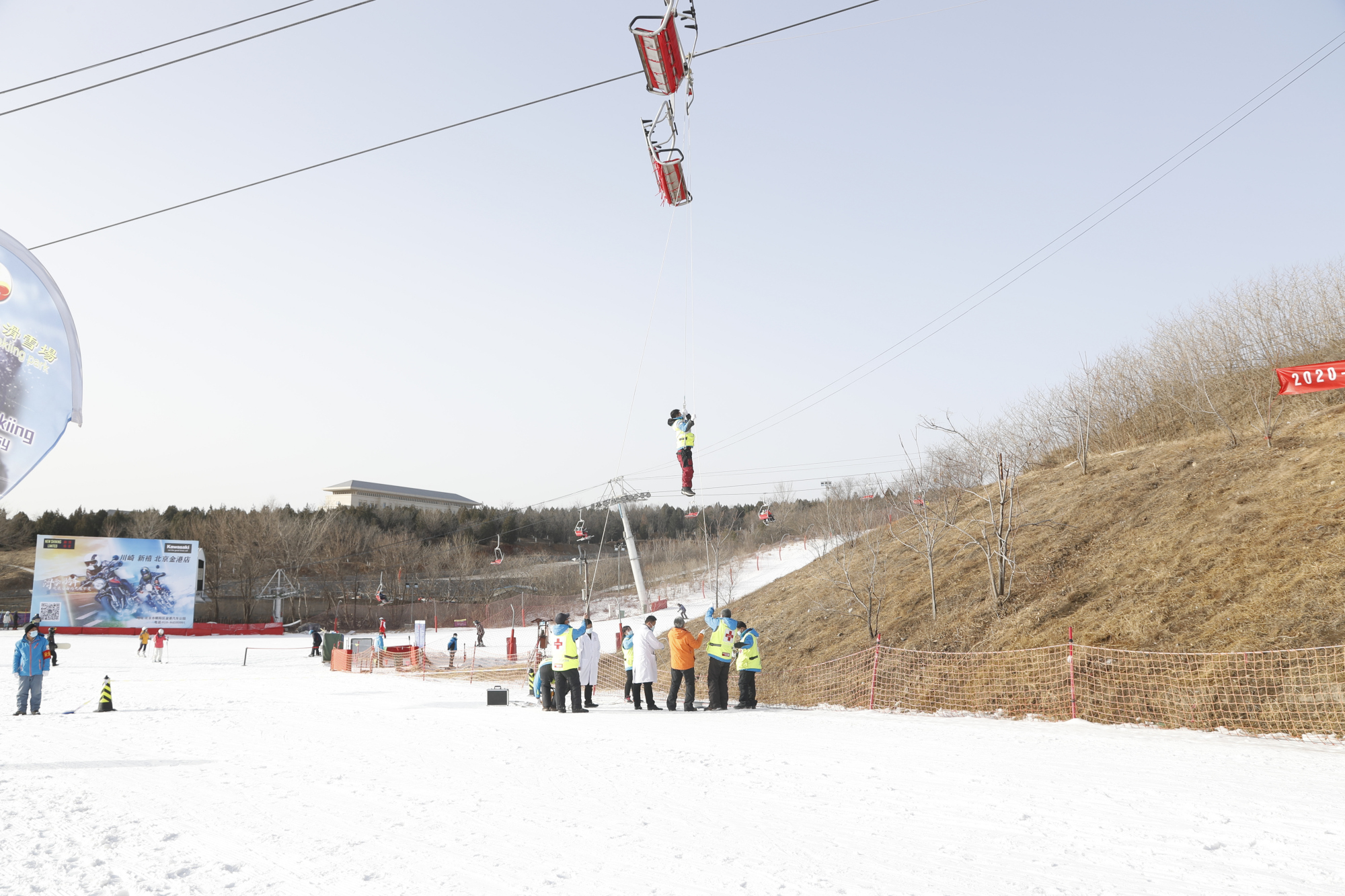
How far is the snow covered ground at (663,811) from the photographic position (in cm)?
409

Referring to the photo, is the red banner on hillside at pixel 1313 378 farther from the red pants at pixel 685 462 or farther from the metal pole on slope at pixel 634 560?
the metal pole on slope at pixel 634 560

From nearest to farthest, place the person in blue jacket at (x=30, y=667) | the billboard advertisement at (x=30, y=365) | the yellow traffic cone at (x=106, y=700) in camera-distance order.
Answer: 1. the billboard advertisement at (x=30, y=365)
2. the person in blue jacket at (x=30, y=667)
3. the yellow traffic cone at (x=106, y=700)

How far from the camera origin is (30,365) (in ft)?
24.2

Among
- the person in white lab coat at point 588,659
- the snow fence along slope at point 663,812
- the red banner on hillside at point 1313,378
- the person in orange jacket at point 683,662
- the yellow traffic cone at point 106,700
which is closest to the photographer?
the snow fence along slope at point 663,812

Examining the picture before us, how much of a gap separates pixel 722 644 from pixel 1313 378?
12.6 meters

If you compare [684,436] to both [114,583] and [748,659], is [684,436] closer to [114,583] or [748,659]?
[748,659]

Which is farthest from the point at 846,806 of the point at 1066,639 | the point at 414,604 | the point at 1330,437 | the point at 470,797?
the point at 414,604

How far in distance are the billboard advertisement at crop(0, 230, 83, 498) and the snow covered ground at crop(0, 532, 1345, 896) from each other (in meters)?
2.90

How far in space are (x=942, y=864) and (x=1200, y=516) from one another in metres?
17.8

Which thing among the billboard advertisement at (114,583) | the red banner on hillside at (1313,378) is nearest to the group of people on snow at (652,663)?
the red banner on hillside at (1313,378)

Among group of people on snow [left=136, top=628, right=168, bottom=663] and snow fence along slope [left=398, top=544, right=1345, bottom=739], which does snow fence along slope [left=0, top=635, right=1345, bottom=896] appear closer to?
snow fence along slope [left=398, top=544, right=1345, bottom=739]

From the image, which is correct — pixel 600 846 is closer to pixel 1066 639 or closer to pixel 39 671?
pixel 39 671

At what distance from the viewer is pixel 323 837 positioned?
15.7 ft

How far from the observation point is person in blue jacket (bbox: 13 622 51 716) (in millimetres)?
12758
